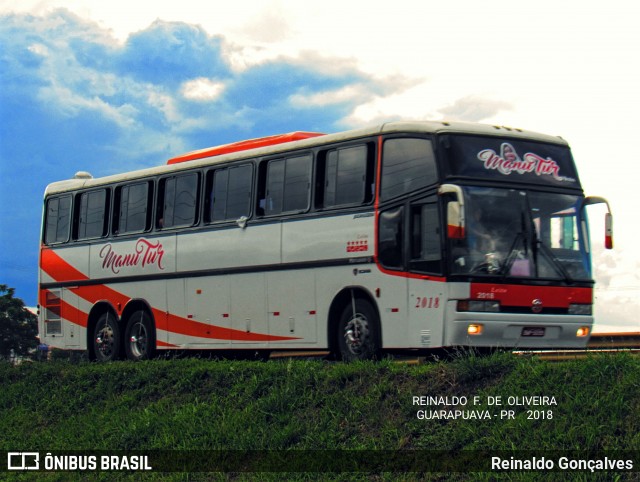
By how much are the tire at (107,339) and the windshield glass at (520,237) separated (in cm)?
969

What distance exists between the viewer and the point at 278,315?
1855 centimetres

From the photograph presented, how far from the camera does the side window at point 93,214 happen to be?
2358 cm

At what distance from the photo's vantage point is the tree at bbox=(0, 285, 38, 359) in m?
79.0

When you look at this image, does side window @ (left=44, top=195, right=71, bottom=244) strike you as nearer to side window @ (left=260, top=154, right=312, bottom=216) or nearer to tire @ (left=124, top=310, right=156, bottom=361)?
tire @ (left=124, top=310, right=156, bottom=361)

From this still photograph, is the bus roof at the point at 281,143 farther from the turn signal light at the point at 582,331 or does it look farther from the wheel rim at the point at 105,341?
the wheel rim at the point at 105,341

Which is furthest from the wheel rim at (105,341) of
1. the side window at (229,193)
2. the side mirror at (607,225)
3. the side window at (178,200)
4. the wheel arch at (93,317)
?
the side mirror at (607,225)

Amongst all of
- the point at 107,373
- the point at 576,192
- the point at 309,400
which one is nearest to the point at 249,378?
the point at 309,400

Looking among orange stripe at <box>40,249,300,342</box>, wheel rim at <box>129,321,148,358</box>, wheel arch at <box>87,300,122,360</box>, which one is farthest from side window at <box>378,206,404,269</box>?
wheel arch at <box>87,300,122,360</box>

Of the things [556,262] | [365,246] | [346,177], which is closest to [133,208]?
[346,177]

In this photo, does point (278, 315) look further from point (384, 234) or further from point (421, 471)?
point (421, 471)

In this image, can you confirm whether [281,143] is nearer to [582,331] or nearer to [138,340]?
[138,340]

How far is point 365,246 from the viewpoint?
16.7 meters

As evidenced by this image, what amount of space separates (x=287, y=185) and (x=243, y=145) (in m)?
2.33

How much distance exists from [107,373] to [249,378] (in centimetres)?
424
